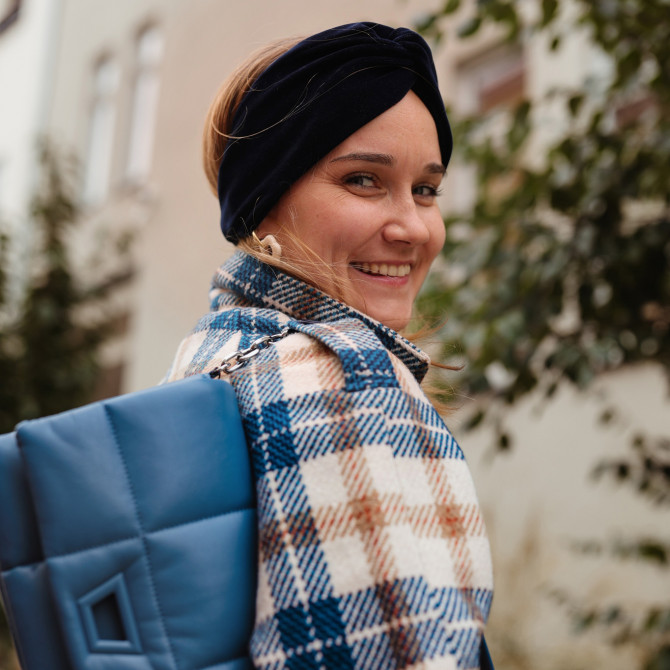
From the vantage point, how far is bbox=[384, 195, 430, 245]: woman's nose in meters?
1.51

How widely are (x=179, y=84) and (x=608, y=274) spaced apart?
29.4ft

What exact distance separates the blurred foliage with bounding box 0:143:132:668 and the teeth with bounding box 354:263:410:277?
524cm

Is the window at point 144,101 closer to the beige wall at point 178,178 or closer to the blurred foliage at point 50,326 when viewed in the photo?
the beige wall at point 178,178

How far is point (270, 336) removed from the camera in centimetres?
133

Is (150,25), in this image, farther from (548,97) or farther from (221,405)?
(221,405)

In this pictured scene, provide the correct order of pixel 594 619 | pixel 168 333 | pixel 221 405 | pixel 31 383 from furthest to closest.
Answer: pixel 168 333 < pixel 31 383 < pixel 594 619 < pixel 221 405

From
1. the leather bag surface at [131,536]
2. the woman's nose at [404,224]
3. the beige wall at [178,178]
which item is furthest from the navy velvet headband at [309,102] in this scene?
the beige wall at [178,178]

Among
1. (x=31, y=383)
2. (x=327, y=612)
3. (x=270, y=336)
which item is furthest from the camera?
(x=31, y=383)

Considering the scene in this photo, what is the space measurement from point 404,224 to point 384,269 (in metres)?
0.08

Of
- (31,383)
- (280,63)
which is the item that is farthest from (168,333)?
(280,63)

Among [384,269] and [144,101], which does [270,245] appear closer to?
[384,269]

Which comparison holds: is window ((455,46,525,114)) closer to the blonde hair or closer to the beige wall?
the beige wall

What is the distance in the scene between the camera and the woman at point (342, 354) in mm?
1107

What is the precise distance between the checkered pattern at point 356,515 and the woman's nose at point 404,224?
24 centimetres
